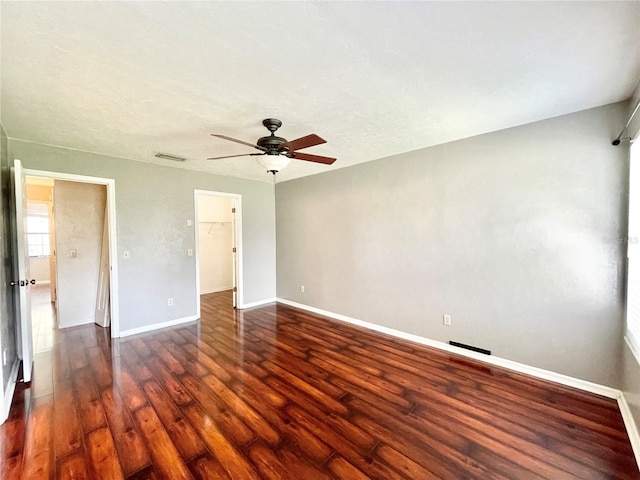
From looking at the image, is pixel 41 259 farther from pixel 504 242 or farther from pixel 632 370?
pixel 632 370

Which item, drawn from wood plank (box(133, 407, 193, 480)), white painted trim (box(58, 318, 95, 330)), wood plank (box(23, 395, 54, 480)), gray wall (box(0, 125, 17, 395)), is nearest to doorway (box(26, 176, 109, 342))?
white painted trim (box(58, 318, 95, 330))

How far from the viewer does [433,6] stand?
1267 millimetres

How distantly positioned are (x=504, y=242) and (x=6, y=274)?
505cm

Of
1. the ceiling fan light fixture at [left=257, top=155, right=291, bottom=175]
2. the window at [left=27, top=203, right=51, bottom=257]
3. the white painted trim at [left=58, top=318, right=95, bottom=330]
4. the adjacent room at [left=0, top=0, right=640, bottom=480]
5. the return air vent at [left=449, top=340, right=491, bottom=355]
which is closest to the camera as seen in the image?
the adjacent room at [left=0, top=0, right=640, bottom=480]

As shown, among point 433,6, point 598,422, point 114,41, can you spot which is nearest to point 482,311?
point 598,422

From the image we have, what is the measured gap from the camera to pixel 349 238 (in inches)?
169

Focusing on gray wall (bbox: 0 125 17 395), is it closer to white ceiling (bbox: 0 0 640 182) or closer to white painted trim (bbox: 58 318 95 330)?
white ceiling (bbox: 0 0 640 182)

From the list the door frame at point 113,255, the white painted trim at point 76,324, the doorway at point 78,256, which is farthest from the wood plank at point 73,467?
the white painted trim at point 76,324

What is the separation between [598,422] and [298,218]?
4.40 metres

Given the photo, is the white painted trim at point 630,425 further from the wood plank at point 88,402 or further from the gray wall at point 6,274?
the gray wall at point 6,274

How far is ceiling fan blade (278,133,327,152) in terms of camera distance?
2.06 meters

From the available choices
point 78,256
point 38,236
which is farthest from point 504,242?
point 38,236

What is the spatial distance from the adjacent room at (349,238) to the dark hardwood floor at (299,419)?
0.07ft

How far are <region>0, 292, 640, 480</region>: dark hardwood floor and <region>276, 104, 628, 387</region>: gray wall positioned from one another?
0.48m
